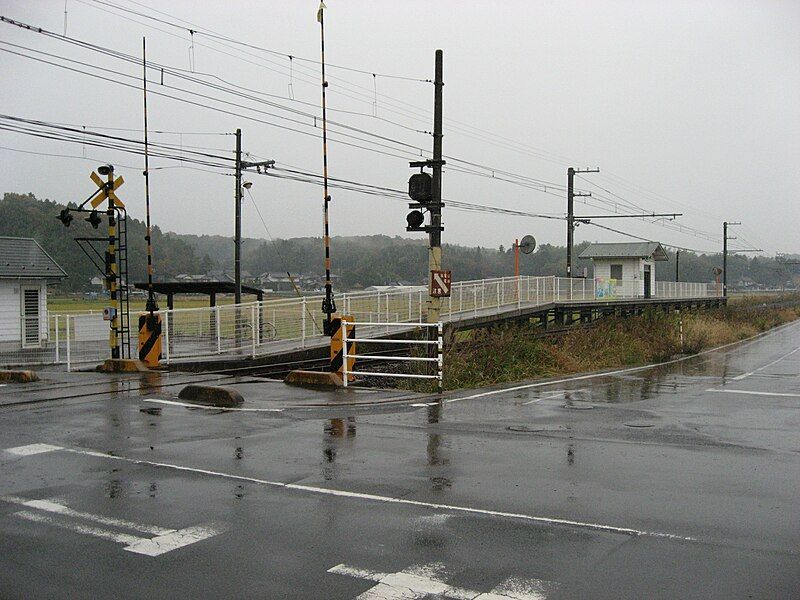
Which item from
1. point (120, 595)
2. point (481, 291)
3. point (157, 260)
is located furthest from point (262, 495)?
point (157, 260)

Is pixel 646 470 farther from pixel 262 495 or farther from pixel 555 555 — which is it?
pixel 262 495

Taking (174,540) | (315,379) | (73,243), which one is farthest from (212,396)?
(73,243)

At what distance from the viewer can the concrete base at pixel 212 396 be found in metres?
13.4

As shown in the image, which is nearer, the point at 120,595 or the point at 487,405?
the point at 120,595

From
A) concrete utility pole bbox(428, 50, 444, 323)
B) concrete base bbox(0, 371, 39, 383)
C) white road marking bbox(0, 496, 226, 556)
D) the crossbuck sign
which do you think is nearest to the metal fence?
concrete utility pole bbox(428, 50, 444, 323)

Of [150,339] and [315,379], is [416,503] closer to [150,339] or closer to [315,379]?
[315,379]

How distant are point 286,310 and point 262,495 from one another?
15106 mm

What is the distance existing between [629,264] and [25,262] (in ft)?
138

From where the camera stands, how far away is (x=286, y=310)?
22.4 metres

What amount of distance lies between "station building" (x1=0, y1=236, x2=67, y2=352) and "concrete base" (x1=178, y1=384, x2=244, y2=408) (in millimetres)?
16537

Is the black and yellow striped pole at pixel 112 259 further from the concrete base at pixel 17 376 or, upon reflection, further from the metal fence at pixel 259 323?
the concrete base at pixel 17 376

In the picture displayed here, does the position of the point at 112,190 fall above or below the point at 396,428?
above

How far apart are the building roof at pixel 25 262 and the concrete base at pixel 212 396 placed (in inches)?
714

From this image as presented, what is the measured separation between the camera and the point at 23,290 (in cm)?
3042
